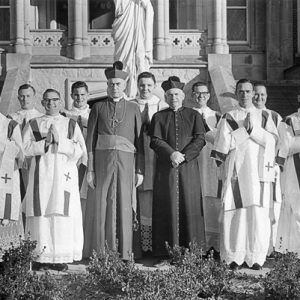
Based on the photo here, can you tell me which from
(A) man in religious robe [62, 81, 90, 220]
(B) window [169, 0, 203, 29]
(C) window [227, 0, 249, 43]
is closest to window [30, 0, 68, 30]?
(B) window [169, 0, 203, 29]

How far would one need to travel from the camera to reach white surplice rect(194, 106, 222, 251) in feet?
36.9

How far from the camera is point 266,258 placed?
11156 mm

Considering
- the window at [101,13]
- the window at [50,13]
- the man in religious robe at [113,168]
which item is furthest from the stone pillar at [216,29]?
the man in religious robe at [113,168]

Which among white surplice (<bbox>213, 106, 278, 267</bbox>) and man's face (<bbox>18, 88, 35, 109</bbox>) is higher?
man's face (<bbox>18, 88, 35, 109</bbox>)

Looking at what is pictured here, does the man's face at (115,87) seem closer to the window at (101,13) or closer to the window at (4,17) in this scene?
the window at (4,17)

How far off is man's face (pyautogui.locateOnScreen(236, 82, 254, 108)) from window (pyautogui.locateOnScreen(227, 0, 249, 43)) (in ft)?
47.4

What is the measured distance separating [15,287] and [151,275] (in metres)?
1.28

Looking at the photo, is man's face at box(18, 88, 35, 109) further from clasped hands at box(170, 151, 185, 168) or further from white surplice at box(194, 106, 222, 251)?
white surplice at box(194, 106, 222, 251)

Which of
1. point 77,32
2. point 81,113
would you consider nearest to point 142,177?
point 81,113

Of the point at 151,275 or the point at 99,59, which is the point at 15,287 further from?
the point at 99,59

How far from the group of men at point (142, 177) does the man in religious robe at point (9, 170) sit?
0.01 metres

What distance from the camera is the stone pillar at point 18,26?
844 inches

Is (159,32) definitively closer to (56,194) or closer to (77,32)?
(77,32)

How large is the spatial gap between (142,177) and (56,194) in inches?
42.2
